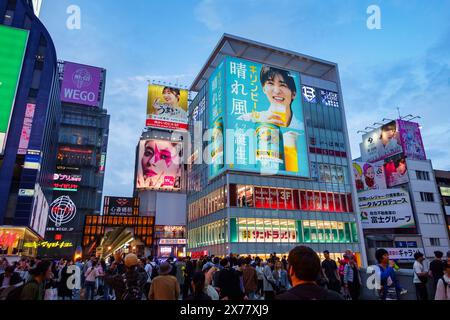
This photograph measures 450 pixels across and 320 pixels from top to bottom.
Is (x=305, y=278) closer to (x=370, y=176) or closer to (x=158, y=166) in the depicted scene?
(x=370, y=176)

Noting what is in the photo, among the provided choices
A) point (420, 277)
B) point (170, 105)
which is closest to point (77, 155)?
point (170, 105)

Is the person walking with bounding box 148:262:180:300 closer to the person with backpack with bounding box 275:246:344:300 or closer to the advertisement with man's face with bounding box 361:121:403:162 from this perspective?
the person with backpack with bounding box 275:246:344:300

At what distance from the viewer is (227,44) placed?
46.5m

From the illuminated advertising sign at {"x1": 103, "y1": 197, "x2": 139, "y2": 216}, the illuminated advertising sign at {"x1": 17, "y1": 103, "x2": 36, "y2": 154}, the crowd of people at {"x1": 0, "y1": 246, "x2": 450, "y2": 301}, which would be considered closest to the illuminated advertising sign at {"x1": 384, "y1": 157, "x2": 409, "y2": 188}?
the crowd of people at {"x1": 0, "y1": 246, "x2": 450, "y2": 301}

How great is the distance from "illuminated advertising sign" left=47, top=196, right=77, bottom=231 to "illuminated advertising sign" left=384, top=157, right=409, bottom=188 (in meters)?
65.5

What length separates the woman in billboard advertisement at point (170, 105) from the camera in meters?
64.4

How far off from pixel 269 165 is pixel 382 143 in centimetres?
3307

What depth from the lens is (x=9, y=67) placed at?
37.3 m

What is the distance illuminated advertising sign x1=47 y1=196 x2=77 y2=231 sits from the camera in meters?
63.1

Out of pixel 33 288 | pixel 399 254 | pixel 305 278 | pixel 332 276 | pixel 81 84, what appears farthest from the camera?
pixel 81 84

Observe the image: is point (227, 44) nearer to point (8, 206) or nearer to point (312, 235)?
point (312, 235)

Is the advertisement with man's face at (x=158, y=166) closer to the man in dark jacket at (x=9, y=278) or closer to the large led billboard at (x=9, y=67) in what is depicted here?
the large led billboard at (x=9, y=67)
